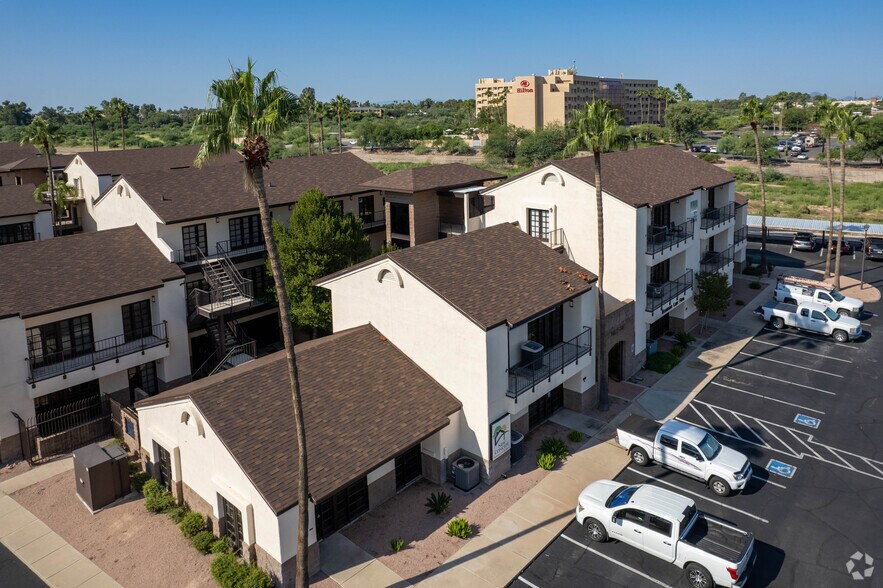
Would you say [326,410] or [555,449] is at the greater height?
[326,410]

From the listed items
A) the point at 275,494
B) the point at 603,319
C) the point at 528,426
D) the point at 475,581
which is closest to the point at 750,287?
the point at 603,319

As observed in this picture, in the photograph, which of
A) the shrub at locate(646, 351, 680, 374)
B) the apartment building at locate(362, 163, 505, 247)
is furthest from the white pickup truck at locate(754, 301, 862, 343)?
the apartment building at locate(362, 163, 505, 247)

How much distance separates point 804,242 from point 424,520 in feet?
165

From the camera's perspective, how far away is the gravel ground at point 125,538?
65.4ft

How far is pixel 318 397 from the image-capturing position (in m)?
22.6

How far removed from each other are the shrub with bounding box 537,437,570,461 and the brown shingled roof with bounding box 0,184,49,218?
3755 cm

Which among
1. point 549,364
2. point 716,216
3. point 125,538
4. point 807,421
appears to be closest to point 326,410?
point 125,538

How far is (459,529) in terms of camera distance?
2153cm

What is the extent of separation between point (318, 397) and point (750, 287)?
122 feet

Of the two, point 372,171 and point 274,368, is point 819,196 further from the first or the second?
A: point 274,368

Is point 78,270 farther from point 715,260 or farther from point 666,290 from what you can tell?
point 715,260

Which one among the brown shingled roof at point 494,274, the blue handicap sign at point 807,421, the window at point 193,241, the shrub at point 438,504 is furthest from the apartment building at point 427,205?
the shrub at point 438,504

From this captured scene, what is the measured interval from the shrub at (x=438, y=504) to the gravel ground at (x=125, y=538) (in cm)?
713

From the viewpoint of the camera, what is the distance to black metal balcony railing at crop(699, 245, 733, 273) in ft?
139
